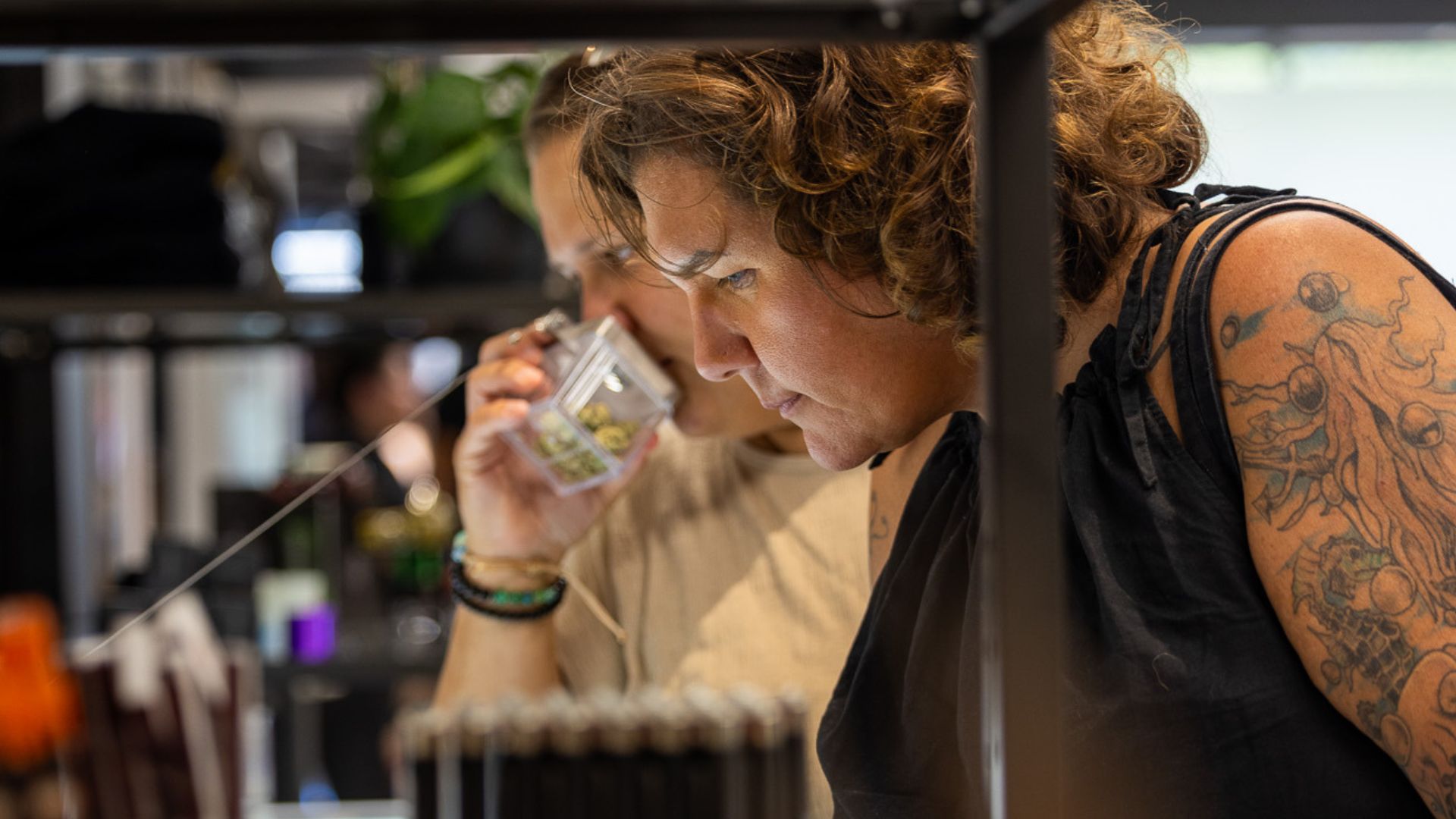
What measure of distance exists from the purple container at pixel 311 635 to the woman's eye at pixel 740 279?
1.54 meters

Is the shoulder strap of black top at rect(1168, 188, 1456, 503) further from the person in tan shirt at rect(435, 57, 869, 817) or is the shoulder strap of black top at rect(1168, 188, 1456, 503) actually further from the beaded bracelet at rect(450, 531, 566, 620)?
the beaded bracelet at rect(450, 531, 566, 620)

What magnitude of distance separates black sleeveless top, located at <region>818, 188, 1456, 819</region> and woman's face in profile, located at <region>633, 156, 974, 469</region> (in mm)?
68

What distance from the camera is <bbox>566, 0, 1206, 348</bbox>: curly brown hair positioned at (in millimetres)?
662

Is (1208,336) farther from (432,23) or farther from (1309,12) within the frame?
(432,23)

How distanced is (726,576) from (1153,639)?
0.39m

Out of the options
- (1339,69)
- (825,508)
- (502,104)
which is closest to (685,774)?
(825,508)

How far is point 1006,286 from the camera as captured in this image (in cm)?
34

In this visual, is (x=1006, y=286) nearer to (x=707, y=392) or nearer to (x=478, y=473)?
(x=707, y=392)

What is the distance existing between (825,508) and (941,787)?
0.27 m

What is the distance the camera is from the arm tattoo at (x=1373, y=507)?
57 cm

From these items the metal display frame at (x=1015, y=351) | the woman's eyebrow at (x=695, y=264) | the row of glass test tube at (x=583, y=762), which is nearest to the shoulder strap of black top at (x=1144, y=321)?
the woman's eyebrow at (x=695, y=264)

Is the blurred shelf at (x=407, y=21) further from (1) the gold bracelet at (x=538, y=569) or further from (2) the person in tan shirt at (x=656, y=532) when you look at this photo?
(1) the gold bracelet at (x=538, y=569)

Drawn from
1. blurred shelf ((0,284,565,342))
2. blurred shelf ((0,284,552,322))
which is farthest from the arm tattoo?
blurred shelf ((0,284,552,322))

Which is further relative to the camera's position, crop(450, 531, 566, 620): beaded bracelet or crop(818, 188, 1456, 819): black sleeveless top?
crop(450, 531, 566, 620): beaded bracelet
